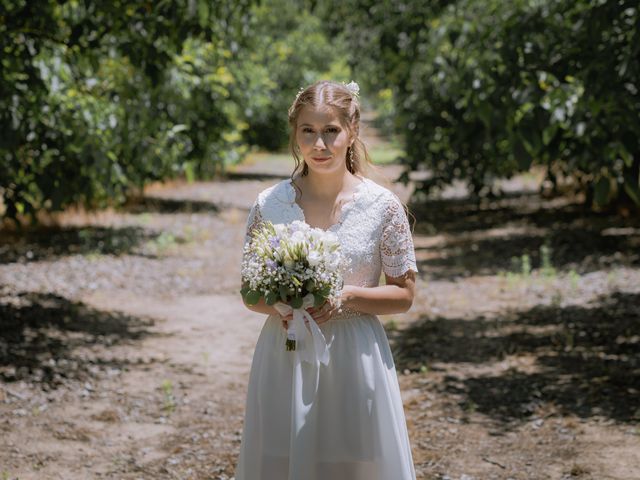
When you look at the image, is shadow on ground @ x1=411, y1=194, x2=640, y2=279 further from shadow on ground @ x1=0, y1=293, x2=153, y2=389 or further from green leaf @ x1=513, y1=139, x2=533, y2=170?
green leaf @ x1=513, y1=139, x2=533, y2=170

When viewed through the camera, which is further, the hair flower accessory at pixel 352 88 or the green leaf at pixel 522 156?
the green leaf at pixel 522 156

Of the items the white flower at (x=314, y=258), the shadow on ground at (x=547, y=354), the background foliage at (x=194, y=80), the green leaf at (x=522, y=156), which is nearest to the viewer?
the white flower at (x=314, y=258)

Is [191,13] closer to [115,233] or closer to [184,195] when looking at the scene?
[115,233]

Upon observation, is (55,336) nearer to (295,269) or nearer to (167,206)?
(295,269)

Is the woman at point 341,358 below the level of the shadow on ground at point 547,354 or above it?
above

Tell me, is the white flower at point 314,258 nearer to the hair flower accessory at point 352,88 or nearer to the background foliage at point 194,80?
the hair flower accessory at point 352,88

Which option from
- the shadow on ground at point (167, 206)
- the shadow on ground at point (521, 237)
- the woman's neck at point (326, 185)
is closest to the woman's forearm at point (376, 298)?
the woman's neck at point (326, 185)

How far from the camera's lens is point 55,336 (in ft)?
26.3

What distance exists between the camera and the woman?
329 centimetres

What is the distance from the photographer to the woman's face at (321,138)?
3.28m

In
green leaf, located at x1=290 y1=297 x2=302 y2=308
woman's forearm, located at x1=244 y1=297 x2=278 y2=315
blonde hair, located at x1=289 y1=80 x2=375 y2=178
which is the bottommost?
woman's forearm, located at x1=244 y1=297 x2=278 y2=315

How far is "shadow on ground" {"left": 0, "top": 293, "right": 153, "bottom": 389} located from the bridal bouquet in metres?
4.10

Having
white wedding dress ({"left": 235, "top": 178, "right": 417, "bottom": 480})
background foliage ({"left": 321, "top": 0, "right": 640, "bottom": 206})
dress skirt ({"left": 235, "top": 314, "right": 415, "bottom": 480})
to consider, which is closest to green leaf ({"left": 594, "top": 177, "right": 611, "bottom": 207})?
background foliage ({"left": 321, "top": 0, "right": 640, "bottom": 206})

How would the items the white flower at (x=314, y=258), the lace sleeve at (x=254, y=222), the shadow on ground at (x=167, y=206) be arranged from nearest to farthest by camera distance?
the white flower at (x=314, y=258)
the lace sleeve at (x=254, y=222)
the shadow on ground at (x=167, y=206)
